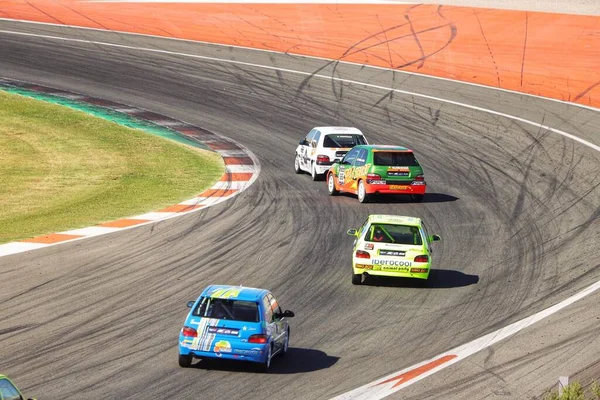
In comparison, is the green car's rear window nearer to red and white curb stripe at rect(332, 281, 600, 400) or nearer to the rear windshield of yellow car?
the rear windshield of yellow car

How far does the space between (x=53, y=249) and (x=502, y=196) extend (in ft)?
43.9

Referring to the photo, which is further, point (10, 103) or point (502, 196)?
point (10, 103)

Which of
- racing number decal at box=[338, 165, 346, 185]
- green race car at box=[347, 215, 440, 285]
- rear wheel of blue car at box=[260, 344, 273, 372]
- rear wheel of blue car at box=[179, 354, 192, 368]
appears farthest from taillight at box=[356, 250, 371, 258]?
racing number decal at box=[338, 165, 346, 185]

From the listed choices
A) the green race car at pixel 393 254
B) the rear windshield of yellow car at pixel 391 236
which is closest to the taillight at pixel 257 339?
the green race car at pixel 393 254

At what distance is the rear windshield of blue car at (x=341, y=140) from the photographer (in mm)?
34000

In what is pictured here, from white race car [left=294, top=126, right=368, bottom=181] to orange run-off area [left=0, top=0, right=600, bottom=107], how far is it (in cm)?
1188

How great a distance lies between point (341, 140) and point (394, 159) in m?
4.03

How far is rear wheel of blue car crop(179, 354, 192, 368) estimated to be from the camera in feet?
52.6

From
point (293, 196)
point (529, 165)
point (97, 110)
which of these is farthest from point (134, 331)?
point (97, 110)

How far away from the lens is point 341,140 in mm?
34094

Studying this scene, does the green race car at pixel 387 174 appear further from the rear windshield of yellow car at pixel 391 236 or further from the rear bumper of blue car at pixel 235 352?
the rear bumper of blue car at pixel 235 352

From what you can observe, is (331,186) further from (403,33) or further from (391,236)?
(403,33)

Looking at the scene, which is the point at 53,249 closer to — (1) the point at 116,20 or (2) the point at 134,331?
(2) the point at 134,331

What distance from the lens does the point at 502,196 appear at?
3155 cm
